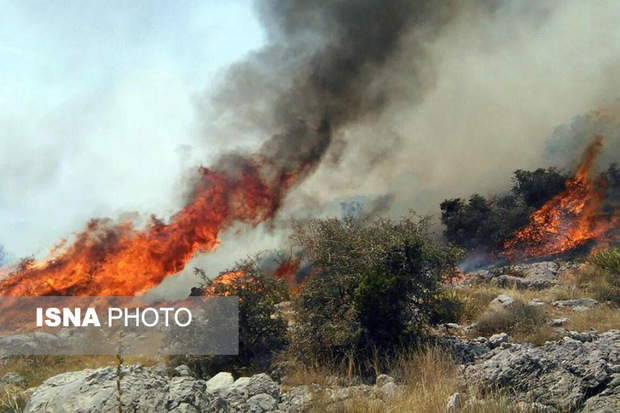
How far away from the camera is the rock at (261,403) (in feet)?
18.9

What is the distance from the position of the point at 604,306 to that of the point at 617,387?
338 inches

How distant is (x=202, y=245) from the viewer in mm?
22250

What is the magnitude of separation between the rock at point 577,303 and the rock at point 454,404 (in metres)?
9.96

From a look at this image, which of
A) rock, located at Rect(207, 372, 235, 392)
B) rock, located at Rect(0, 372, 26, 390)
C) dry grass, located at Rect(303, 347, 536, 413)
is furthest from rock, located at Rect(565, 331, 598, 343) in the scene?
rock, located at Rect(0, 372, 26, 390)

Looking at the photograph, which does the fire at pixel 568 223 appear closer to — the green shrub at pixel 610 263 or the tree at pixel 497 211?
the tree at pixel 497 211

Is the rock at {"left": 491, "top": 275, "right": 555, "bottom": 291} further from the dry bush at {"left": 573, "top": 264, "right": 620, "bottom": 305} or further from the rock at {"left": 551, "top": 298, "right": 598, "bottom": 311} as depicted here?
the rock at {"left": 551, "top": 298, "right": 598, "bottom": 311}

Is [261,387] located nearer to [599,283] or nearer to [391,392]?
[391,392]

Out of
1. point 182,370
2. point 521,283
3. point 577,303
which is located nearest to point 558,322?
point 577,303

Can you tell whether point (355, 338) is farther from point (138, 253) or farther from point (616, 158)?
point (616, 158)

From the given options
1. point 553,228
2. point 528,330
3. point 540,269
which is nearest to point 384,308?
point 528,330

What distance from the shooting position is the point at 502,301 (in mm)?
14133

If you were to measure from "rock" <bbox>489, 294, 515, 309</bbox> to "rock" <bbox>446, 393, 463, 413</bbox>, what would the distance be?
8996 millimetres

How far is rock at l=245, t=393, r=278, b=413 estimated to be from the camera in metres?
5.77

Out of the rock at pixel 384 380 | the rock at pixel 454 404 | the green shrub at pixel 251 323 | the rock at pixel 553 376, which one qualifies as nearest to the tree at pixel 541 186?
the green shrub at pixel 251 323
